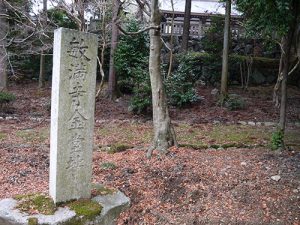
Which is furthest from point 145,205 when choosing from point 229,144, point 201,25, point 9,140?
point 201,25

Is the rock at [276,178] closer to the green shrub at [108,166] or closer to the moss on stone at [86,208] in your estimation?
the green shrub at [108,166]

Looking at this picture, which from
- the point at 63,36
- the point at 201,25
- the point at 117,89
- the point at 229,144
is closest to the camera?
the point at 63,36

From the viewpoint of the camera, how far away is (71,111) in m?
3.74

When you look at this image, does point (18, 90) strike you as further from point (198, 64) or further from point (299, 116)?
point (299, 116)

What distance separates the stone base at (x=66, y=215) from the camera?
3.50 metres

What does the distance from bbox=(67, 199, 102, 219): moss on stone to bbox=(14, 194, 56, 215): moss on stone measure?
0.69 ft

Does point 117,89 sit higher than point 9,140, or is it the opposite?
point 117,89

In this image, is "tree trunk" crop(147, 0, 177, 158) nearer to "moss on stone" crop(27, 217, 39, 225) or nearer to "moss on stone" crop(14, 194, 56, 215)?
"moss on stone" crop(14, 194, 56, 215)

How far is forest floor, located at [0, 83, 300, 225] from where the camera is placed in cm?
552

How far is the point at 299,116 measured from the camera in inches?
533

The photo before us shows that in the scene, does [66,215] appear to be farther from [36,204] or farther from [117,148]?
[117,148]

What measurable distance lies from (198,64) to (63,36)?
15088mm

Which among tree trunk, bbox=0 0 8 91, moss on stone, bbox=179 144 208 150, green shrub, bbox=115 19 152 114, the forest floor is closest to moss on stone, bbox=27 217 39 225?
the forest floor

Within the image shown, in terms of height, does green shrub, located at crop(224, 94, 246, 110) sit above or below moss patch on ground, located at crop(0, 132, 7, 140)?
above
